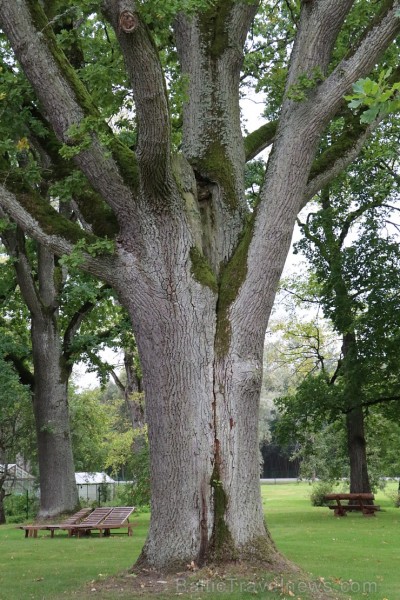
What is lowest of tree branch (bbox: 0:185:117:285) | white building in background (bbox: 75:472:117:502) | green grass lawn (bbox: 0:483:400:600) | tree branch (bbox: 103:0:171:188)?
green grass lawn (bbox: 0:483:400:600)

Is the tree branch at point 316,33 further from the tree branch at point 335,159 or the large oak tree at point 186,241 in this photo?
the tree branch at point 335,159

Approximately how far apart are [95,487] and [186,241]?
25268mm

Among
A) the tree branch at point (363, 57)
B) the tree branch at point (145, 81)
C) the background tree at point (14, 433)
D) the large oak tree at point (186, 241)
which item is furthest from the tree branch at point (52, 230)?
the background tree at point (14, 433)

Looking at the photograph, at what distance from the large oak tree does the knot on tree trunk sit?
0.6 inches

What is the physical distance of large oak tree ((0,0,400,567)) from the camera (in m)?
7.29

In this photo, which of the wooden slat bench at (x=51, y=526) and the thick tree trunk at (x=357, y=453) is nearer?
the wooden slat bench at (x=51, y=526)

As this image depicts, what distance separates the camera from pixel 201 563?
7.12 meters

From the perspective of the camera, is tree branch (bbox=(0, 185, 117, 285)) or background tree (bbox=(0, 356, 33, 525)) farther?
background tree (bbox=(0, 356, 33, 525))

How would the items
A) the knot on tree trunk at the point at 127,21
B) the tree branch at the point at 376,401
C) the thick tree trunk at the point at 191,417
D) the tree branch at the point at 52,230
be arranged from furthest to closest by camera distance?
the tree branch at the point at 376,401, the tree branch at the point at 52,230, the thick tree trunk at the point at 191,417, the knot on tree trunk at the point at 127,21

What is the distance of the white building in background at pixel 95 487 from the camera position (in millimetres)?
28250

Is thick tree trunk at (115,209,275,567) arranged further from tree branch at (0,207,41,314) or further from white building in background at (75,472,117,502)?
white building in background at (75,472,117,502)

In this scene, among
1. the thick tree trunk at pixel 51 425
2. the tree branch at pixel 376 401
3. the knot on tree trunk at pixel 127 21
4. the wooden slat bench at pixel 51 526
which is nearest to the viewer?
the knot on tree trunk at pixel 127 21

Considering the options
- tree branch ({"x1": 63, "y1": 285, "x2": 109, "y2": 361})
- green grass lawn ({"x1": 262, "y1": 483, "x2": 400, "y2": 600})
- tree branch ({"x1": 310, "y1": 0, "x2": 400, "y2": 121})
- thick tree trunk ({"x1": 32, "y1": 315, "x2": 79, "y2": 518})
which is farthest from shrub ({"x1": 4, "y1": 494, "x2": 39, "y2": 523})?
tree branch ({"x1": 310, "y1": 0, "x2": 400, "y2": 121})

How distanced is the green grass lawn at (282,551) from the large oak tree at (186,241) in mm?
877
